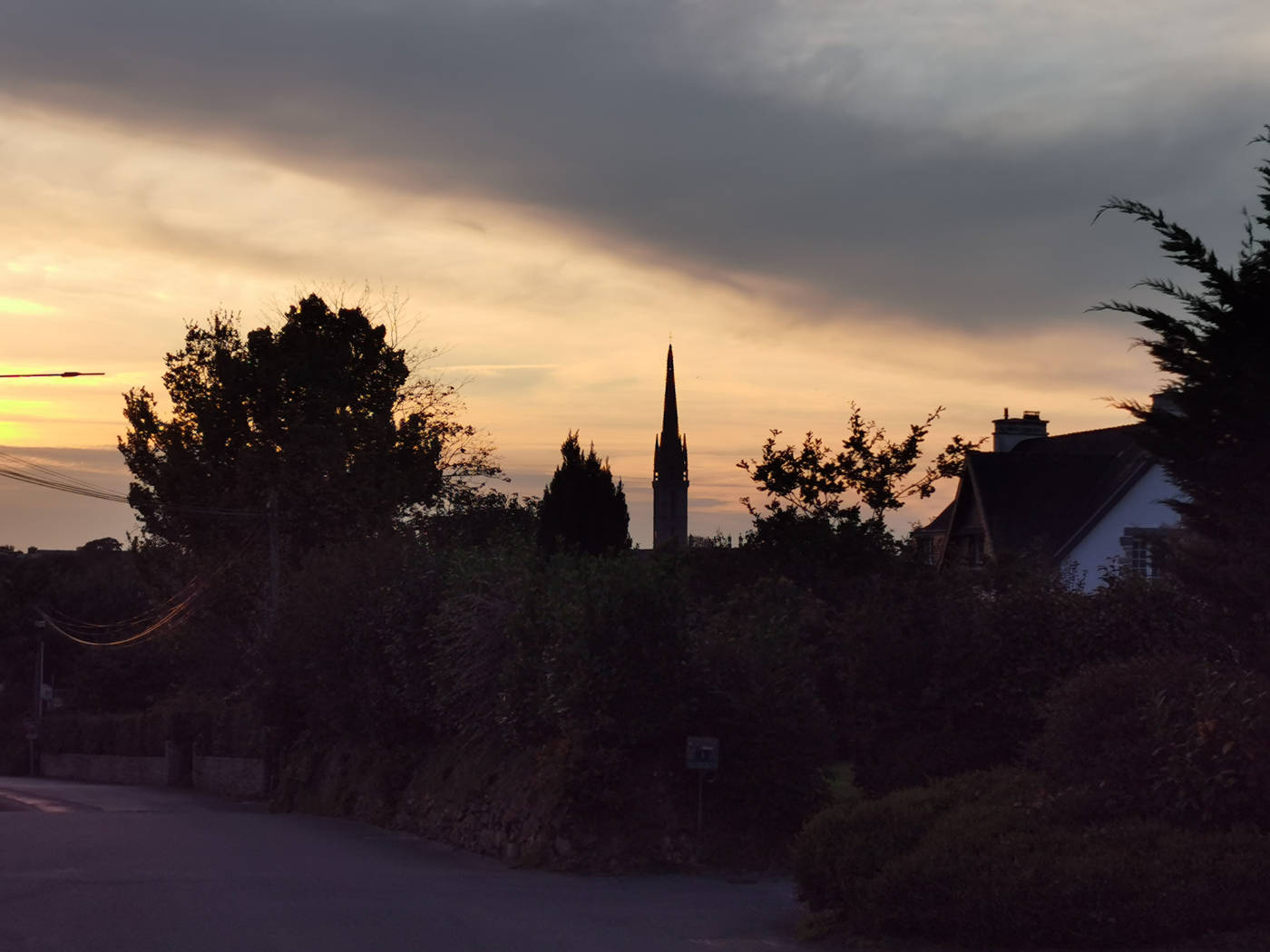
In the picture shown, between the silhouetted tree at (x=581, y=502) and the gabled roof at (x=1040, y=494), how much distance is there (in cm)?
1438

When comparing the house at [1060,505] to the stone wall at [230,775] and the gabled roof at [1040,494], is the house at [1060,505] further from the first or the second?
the stone wall at [230,775]

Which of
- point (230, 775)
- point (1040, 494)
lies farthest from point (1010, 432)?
point (230, 775)

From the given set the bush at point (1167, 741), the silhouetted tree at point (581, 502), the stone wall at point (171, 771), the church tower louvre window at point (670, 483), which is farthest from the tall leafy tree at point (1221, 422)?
the church tower louvre window at point (670, 483)

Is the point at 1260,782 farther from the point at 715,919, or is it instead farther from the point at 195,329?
the point at 195,329

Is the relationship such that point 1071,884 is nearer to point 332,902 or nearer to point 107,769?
point 332,902

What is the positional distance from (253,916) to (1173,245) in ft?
34.4

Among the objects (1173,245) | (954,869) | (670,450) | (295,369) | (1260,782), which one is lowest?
(954,869)

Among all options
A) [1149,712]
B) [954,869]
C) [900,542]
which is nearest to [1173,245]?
[1149,712]

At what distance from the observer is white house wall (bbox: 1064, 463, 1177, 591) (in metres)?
41.0

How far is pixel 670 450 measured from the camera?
14525 cm

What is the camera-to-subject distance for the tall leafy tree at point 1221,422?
1314 centimetres

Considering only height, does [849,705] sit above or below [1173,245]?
below

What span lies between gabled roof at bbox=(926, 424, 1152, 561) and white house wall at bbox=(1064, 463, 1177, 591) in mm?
257

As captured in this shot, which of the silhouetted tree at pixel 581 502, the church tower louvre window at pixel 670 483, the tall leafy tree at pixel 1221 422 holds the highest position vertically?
the church tower louvre window at pixel 670 483
